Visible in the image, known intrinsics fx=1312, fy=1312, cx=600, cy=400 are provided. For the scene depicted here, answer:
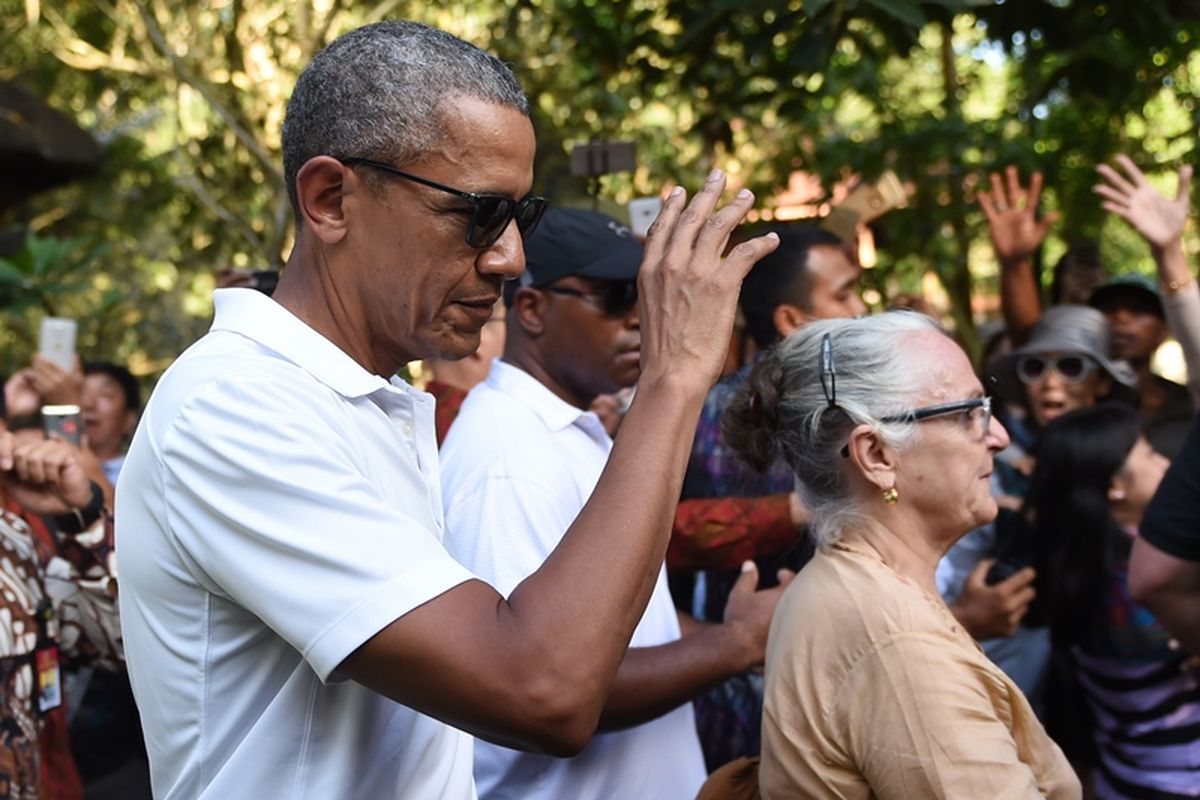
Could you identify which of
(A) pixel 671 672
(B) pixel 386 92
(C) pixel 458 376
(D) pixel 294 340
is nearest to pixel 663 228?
(B) pixel 386 92

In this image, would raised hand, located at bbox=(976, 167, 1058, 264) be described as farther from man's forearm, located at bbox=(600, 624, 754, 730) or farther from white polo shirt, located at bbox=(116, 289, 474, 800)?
white polo shirt, located at bbox=(116, 289, 474, 800)

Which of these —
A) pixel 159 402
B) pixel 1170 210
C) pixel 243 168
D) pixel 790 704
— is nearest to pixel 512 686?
pixel 159 402

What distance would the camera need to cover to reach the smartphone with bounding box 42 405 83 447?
11.4 ft

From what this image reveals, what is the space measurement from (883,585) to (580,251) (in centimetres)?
124

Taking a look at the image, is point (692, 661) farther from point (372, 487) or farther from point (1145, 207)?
point (1145, 207)

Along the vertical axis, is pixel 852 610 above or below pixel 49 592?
above

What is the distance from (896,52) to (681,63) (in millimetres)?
1249

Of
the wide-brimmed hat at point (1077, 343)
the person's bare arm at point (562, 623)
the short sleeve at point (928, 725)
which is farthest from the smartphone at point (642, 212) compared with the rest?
the person's bare arm at point (562, 623)

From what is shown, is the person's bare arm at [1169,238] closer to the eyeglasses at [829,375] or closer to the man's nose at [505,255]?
the eyeglasses at [829,375]

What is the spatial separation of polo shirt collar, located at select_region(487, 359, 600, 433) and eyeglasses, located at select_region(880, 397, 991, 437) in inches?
28.6

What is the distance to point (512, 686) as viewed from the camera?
1396mm

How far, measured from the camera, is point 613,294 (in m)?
3.23

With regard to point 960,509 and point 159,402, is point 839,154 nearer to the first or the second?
point 960,509

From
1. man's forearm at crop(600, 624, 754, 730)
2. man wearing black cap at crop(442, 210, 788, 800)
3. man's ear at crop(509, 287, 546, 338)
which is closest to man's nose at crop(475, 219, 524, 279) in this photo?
man wearing black cap at crop(442, 210, 788, 800)
